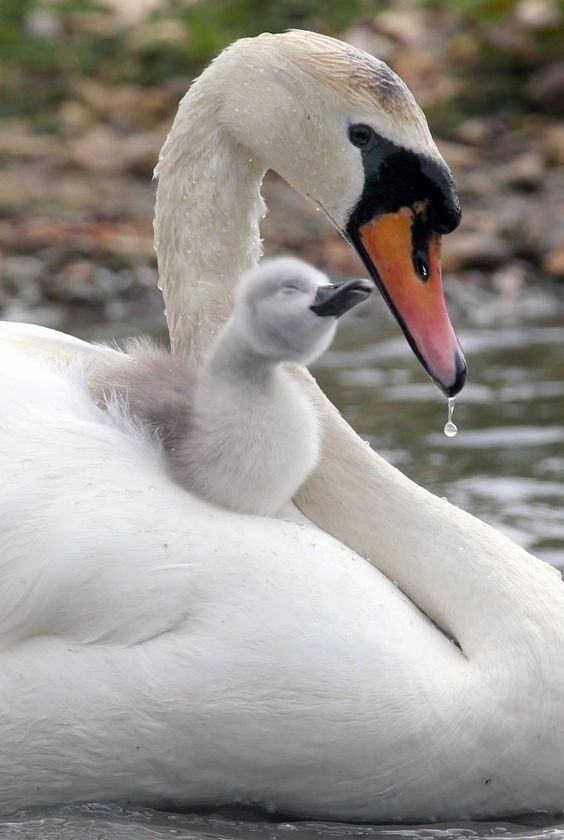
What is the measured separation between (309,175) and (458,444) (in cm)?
312

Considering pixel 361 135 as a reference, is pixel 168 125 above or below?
below

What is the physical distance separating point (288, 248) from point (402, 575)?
6.92m

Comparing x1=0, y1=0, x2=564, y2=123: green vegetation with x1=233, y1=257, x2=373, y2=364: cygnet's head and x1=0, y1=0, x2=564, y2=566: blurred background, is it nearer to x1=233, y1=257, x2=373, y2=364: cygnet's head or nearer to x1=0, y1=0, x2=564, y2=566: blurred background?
x1=0, y1=0, x2=564, y2=566: blurred background

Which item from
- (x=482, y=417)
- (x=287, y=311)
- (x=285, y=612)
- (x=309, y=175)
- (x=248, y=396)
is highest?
(x=287, y=311)

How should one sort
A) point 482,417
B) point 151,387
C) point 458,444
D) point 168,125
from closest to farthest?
1. point 151,387
2. point 458,444
3. point 482,417
4. point 168,125

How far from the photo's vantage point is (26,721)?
153 inches

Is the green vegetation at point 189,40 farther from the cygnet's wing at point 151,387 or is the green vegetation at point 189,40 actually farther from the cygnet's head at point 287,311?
the cygnet's head at point 287,311

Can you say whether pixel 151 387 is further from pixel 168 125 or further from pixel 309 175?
pixel 168 125

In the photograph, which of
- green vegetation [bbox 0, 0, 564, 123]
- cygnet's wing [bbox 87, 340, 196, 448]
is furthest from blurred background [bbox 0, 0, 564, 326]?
cygnet's wing [bbox 87, 340, 196, 448]

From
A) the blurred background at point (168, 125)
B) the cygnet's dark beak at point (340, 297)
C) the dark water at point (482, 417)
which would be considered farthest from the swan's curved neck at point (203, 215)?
the blurred background at point (168, 125)

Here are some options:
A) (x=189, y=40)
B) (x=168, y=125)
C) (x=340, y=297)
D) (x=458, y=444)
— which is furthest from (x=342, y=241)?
(x=340, y=297)

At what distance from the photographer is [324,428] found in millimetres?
4602

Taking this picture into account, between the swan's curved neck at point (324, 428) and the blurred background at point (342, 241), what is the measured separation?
5.13 ft

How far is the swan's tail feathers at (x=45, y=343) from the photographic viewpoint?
14.7 ft
